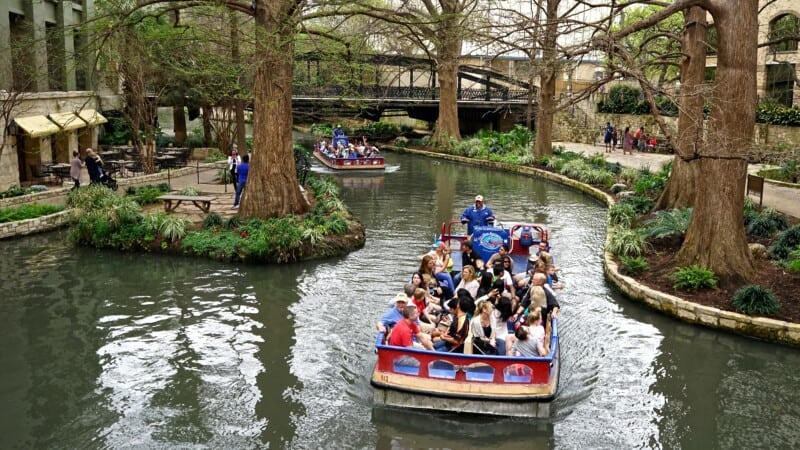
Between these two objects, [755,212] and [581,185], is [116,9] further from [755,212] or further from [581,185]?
[581,185]

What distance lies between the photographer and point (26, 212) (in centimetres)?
2086

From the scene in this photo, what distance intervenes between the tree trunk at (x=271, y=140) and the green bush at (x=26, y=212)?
559 centimetres

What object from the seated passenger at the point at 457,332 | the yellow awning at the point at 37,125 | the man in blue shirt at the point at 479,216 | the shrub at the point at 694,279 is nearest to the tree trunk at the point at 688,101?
the shrub at the point at 694,279

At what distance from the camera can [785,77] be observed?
136 ft

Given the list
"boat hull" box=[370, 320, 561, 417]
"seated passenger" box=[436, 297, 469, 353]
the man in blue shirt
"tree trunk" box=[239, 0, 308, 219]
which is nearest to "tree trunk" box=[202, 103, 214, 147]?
"tree trunk" box=[239, 0, 308, 219]

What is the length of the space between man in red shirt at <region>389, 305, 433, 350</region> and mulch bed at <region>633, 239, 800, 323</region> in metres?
6.30

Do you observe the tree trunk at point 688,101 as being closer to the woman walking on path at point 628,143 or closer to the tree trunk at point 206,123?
the woman walking on path at point 628,143

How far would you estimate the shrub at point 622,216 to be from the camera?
20730 millimetres

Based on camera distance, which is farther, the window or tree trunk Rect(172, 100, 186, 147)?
the window

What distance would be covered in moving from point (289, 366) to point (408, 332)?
253 cm

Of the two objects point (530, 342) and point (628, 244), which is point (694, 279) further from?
point (530, 342)

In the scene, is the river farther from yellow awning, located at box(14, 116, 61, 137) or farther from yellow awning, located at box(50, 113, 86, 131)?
yellow awning, located at box(50, 113, 86, 131)

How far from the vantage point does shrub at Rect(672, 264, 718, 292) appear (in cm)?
1464

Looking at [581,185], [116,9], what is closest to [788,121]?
[581,185]
